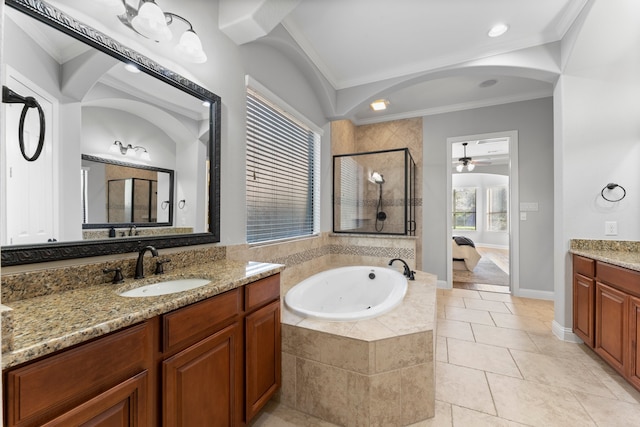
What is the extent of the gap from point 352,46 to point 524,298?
3.93 meters

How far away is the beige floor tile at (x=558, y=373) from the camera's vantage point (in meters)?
1.87

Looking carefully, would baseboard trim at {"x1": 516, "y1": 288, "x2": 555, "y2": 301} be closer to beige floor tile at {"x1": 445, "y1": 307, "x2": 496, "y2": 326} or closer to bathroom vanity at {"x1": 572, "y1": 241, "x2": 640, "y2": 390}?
beige floor tile at {"x1": 445, "y1": 307, "x2": 496, "y2": 326}

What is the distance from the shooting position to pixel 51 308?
93 centimetres

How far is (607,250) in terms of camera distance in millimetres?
2369

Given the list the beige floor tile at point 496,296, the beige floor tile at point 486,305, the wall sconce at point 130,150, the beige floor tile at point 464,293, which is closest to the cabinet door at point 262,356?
the wall sconce at point 130,150

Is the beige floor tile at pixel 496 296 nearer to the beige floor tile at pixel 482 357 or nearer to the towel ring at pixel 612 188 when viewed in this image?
the beige floor tile at pixel 482 357

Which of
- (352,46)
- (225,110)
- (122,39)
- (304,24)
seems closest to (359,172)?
(352,46)

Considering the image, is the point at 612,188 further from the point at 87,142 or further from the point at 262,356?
the point at 87,142

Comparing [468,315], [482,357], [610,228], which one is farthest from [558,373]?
[610,228]

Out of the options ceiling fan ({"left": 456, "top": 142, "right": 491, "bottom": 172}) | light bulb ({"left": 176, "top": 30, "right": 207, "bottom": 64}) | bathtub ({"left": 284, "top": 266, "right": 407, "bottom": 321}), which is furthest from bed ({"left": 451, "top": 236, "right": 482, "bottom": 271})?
light bulb ({"left": 176, "top": 30, "right": 207, "bottom": 64})

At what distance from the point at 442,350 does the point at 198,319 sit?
2.14 metres

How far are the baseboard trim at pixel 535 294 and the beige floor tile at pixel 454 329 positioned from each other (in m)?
1.55

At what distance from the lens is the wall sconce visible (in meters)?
1.39

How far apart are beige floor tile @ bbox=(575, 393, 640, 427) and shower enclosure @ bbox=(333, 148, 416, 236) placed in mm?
2317
